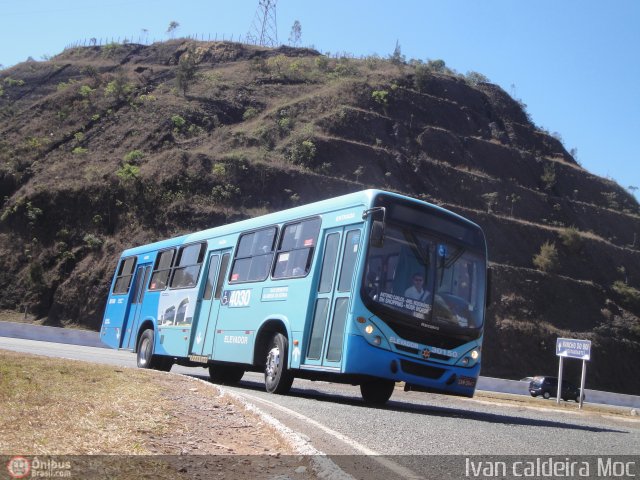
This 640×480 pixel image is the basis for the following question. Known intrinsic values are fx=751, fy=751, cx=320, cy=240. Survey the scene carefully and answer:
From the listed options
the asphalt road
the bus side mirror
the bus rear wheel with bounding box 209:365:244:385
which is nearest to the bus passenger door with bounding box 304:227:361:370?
the bus side mirror

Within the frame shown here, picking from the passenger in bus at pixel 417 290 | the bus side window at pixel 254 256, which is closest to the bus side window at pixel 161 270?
the bus side window at pixel 254 256

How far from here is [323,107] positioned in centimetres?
7069

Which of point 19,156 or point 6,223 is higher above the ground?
point 19,156

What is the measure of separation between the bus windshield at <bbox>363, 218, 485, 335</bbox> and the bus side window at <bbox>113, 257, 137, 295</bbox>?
12.3 meters

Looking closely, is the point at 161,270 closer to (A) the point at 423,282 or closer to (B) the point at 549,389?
(A) the point at 423,282

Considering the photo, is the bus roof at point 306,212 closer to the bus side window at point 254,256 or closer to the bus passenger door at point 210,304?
the bus side window at point 254,256

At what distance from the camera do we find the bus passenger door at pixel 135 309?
2136 cm

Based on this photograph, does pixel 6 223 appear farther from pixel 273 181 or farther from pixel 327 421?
pixel 327 421

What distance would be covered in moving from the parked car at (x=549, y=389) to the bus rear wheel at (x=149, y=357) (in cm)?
2350

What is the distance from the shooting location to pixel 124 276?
2341cm

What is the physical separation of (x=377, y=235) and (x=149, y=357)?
10136 mm

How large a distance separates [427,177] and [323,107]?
1242 cm

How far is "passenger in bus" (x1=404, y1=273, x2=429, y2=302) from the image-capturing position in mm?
12241

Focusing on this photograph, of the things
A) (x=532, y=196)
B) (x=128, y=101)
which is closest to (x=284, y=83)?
(x=128, y=101)
